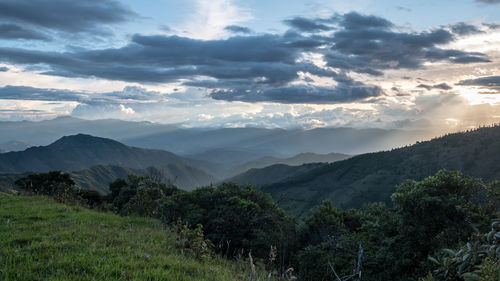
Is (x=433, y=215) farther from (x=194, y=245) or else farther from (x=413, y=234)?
(x=194, y=245)

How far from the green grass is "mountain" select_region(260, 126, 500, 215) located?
348ft

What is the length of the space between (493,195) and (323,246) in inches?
285

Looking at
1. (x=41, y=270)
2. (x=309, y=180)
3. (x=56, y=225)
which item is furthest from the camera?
(x=309, y=180)

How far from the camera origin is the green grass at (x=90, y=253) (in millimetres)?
6039

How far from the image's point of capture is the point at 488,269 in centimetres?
480

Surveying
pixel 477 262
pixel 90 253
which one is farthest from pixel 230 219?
pixel 477 262

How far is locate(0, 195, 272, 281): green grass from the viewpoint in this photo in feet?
19.8

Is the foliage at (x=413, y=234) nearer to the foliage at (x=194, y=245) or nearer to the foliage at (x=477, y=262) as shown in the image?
the foliage at (x=477, y=262)

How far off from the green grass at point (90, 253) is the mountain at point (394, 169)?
10603cm

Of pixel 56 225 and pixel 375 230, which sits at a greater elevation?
pixel 56 225

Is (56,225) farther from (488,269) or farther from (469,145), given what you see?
(469,145)

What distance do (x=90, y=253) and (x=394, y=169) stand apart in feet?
491

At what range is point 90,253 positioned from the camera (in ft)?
23.5

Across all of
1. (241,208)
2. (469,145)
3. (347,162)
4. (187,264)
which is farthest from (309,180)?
(187,264)
